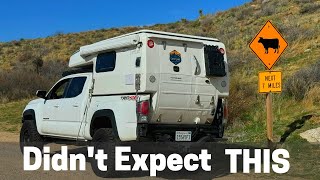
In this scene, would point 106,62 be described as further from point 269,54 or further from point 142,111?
point 269,54

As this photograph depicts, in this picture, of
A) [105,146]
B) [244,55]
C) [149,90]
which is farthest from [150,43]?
[244,55]

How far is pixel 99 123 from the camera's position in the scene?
32.1 ft

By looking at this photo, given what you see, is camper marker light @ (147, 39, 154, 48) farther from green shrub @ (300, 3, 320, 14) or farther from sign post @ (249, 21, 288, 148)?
green shrub @ (300, 3, 320, 14)

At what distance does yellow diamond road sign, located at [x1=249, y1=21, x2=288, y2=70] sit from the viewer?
11586 mm

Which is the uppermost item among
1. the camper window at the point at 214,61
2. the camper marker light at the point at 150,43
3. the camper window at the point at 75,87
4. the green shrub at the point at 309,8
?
the green shrub at the point at 309,8

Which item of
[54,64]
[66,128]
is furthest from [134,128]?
[54,64]

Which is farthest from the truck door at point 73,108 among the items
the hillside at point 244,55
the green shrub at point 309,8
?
the green shrub at point 309,8

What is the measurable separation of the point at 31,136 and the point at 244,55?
14651mm

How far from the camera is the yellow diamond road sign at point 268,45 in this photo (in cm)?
1159

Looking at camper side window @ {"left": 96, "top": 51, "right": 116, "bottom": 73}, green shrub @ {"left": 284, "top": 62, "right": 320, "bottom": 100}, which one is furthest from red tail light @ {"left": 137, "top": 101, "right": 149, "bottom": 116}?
green shrub @ {"left": 284, "top": 62, "right": 320, "bottom": 100}

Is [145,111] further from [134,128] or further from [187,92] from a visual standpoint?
[187,92]

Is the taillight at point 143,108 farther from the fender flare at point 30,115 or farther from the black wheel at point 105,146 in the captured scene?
the fender flare at point 30,115

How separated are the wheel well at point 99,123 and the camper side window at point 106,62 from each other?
1040 millimetres

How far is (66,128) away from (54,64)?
91.5 feet
